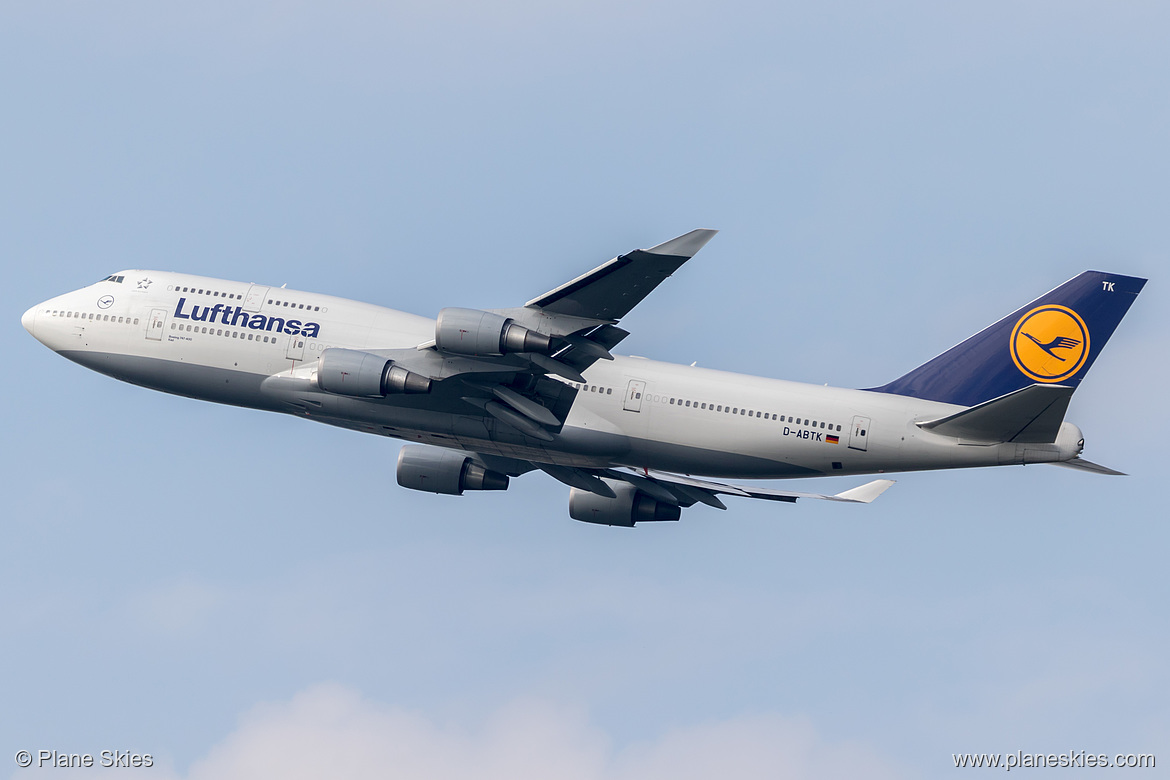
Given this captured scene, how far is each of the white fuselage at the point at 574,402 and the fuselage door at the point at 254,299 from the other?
36 millimetres

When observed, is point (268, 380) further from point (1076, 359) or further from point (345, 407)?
point (1076, 359)

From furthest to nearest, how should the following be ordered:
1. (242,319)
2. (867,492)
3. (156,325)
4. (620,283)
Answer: (867,492)
(156,325)
(242,319)
(620,283)

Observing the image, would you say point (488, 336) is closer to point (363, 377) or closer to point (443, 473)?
point (363, 377)

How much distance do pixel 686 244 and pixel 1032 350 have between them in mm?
14642

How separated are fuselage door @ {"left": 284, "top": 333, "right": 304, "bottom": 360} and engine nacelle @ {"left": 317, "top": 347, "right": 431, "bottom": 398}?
115 inches

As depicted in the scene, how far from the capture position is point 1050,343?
4162 cm

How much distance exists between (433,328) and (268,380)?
5462 millimetres

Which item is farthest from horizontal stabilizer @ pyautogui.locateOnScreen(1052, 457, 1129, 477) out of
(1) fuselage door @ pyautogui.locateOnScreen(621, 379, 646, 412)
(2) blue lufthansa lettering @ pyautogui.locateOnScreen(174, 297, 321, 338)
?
(2) blue lufthansa lettering @ pyautogui.locateOnScreen(174, 297, 321, 338)

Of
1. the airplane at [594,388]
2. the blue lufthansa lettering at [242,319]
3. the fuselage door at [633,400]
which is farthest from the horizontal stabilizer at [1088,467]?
the blue lufthansa lettering at [242,319]

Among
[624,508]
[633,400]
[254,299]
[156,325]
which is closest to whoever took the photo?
[633,400]

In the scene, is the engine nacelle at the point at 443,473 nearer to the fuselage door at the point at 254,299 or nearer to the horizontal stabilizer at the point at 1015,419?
the fuselage door at the point at 254,299

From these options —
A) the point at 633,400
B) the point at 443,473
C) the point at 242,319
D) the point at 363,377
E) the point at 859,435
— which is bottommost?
the point at 443,473

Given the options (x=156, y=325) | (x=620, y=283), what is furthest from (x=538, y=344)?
(x=156, y=325)

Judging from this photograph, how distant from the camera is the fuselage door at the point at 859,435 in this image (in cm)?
4053
